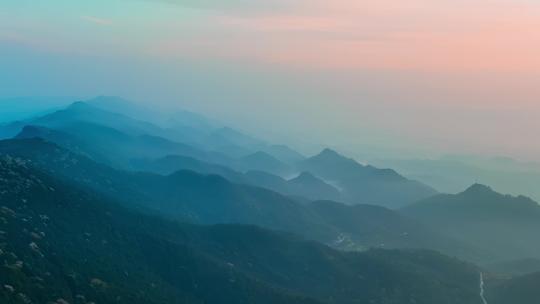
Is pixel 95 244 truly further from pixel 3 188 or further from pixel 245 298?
pixel 245 298

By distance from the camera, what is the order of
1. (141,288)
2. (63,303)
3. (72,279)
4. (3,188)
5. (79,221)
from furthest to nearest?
(79,221) < (3,188) < (141,288) < (72,279) < (63,303)

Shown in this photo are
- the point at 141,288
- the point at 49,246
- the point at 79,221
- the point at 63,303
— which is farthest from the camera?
the point at 79,221

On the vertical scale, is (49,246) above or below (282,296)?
above

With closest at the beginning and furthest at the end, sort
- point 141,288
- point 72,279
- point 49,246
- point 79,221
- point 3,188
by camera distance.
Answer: point 72,279, point 49,246, point 141,288, point 3,188, point 79,221

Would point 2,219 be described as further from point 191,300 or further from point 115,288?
point 191,300

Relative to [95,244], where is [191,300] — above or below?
below

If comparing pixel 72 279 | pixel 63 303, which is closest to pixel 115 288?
pixel 72 279

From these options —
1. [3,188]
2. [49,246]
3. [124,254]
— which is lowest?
[124,254]

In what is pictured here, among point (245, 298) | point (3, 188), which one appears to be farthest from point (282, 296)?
point (3, 188)

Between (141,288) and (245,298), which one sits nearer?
(141,288)
